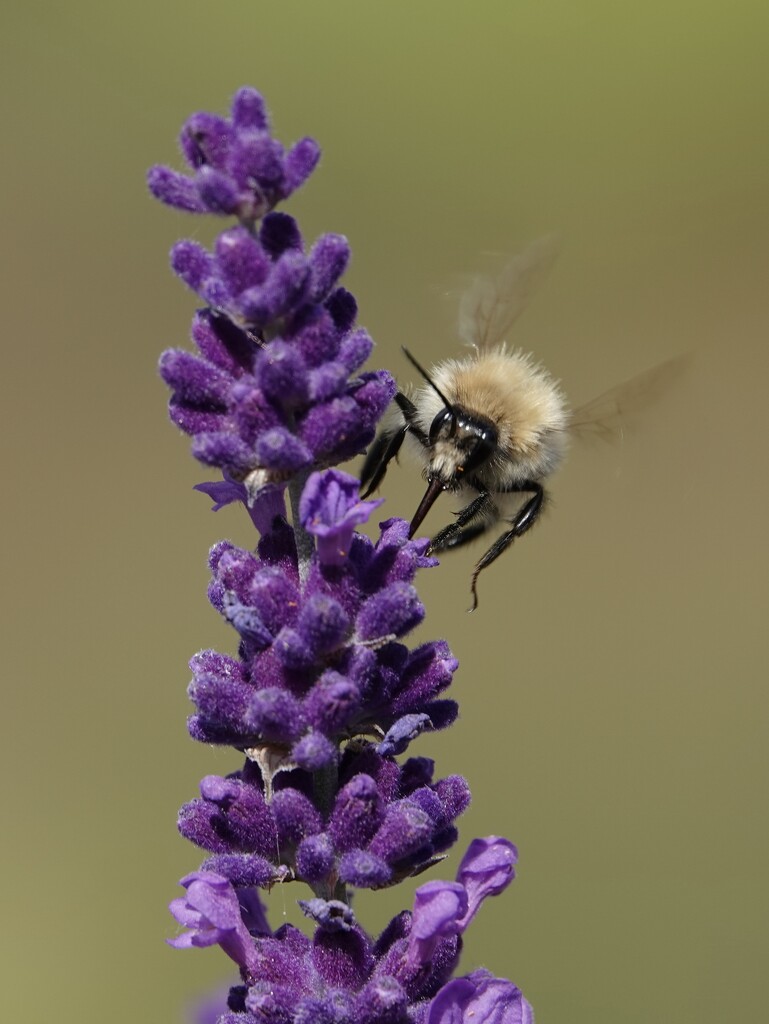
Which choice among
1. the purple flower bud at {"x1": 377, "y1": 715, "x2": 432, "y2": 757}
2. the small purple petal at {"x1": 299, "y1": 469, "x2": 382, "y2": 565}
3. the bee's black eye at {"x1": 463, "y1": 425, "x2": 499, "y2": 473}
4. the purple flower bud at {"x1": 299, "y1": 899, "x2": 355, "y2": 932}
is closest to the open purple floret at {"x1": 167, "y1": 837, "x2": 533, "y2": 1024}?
the purple flower bud at {"x1": 299, "y1": 899, "x2": 355, "y2": 932}

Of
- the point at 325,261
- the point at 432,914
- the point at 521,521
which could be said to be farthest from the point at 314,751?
the point at 521,521

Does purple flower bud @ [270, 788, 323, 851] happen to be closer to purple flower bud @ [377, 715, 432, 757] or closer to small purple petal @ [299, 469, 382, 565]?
purple flower bud @ [377, 715, 432, 757]

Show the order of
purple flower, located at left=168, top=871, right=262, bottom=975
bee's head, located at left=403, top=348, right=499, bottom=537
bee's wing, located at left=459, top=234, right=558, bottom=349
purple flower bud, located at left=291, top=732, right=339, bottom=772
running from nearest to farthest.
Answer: purple flower bud, located at left=291, top=732, right=339, bottom=772 < purple flower, located at left=168, top=871, right=262, bottom=975 < bee's head, located at left=403, top=348, right=499, bottom=537 < bee's wing, located at left=459, top=234, right=558, bottom=349

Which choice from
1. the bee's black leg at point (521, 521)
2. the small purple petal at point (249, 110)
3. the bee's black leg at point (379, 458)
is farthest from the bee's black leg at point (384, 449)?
the small purple petal at point (249, 110)

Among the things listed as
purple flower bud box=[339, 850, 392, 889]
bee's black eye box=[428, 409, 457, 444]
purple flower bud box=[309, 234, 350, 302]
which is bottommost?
purple flower bud box=[339, 850, 392, 889]

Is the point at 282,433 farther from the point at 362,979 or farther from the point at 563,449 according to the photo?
the point at 563,449

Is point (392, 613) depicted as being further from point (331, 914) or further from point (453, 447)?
point (453, 447)
